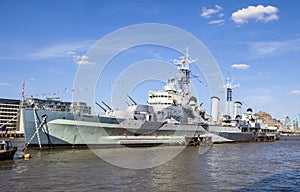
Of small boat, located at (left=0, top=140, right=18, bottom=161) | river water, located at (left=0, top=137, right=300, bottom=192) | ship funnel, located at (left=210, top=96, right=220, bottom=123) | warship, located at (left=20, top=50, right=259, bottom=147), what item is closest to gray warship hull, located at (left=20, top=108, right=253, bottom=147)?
warship, located at (left=20, top=50, right=259, bottom=147)

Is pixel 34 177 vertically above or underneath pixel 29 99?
underneath

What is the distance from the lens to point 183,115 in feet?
184

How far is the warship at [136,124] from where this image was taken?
38.1 meters

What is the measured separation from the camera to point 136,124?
44719 mm

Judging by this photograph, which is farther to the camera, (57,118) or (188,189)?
(57,118)

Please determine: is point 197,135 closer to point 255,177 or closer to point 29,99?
point 29,99

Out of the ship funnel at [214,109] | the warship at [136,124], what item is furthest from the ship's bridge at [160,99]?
the ship funnel at [214,109]

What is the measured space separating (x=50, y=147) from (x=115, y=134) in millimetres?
9087

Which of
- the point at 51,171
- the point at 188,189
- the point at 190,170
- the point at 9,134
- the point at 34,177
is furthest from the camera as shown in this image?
the point at 9,134

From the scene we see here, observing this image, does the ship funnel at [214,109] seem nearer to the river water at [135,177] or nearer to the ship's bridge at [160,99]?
the ship's bridge at [160,99]

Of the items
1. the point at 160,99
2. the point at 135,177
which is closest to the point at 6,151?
the point at 135,177

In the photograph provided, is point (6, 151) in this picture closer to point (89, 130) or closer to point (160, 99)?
point (89, 130)

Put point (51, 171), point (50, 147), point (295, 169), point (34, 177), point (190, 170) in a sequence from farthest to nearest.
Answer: point (50, 147)
point (295, 169)
point (190, 170)
point (51, 171)
point (34, 177)

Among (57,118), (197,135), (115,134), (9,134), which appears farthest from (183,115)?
(9,134)
